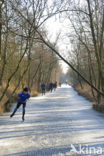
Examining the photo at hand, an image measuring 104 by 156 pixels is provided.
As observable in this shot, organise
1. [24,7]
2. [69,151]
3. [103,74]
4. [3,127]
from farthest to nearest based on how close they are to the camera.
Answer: [24,7]
[103,74]
[3,127]
[69,151]

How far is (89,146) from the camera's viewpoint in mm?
5520

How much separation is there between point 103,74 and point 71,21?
7.33 metres

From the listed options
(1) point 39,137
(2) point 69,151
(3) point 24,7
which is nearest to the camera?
(2) point 69,151

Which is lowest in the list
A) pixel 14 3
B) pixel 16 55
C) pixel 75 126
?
pixel 75 126

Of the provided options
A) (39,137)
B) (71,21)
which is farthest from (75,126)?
(71,21)

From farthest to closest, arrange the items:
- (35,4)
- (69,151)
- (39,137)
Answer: (35,4)
(39,137)
(69,151)

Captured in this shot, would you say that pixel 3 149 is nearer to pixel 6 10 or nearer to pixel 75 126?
pixel 75 126

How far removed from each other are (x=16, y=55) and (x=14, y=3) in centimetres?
1311

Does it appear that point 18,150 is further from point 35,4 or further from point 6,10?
point 35,4

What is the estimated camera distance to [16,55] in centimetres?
2317

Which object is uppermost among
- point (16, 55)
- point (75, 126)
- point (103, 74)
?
point (16, 55)

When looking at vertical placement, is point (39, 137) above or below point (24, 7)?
below

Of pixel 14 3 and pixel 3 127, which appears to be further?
pixel 14 3

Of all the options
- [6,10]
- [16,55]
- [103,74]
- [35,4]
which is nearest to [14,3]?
[6,10]
